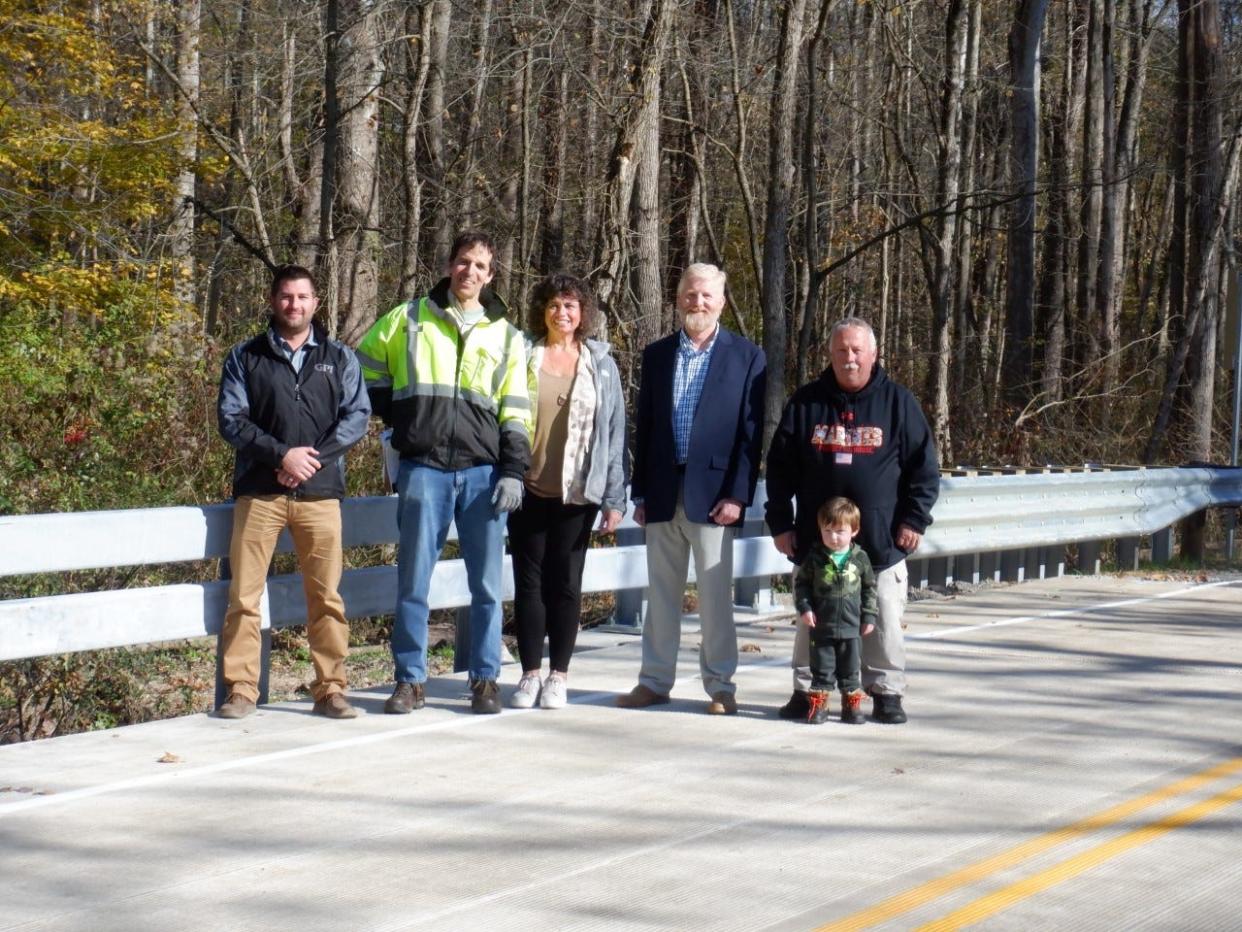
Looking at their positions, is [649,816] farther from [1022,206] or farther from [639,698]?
[1022,206]

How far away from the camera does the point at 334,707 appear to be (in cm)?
796

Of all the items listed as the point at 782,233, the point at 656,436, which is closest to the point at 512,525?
the point at 656,436

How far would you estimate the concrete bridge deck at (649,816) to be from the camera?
5.11 m

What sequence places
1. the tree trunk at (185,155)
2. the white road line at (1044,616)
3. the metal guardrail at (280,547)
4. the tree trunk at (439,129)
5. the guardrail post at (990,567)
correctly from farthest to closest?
the tree trunk at (185,155) < the tree trunk at (439,129) < the guardrail post at (990,567) < the white road line at (1044,616) < the metal guardrail at (280,547)

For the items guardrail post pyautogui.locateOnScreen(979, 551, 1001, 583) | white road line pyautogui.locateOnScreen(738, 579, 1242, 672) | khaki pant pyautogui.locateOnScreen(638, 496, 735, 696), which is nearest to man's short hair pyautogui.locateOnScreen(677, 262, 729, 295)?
khaki pant pyautogui.locateOnScreen(638, 496, 735, 696)

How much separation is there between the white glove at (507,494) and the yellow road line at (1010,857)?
3.00 meters

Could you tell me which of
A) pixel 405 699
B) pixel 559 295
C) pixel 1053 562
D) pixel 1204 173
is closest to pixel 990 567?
pixel 1053 562

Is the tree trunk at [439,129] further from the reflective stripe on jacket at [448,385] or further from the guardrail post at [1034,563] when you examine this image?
the reflective stripe on jacket at [448,385]

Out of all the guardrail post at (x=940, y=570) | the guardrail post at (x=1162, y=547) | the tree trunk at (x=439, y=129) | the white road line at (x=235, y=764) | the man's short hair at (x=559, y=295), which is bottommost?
the white road line at (x=235, y=764)

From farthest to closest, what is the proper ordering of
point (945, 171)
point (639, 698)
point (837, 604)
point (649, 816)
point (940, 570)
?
point (945, 171) → point (940, 570) → point (639, 698) → point (837, 604) → point (649, 816)

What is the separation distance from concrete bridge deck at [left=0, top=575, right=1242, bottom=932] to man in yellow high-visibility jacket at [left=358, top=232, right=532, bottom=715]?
0.41 m

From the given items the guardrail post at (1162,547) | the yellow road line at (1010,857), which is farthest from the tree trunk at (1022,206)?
the yellow road line at (1010,857)

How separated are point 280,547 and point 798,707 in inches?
102

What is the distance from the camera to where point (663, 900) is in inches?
204
